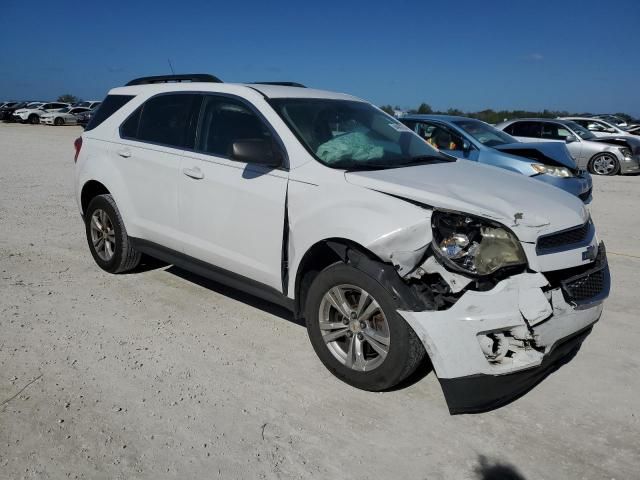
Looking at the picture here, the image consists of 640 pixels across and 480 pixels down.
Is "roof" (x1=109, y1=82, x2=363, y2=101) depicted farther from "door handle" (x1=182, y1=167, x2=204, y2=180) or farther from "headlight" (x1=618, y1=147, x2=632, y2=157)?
"headlight" (x1=618, y1=147, x2=632, y2=157)

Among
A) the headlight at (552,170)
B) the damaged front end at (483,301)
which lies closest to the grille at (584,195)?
the headlight at (552,170)

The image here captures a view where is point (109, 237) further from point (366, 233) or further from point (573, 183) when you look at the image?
point (573, 183)

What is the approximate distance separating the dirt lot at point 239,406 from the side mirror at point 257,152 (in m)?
1.33

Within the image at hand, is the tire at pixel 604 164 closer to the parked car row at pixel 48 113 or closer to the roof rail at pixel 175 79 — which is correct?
the roof rail at pixel 175 79

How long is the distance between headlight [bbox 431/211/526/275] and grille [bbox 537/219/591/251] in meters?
0.18

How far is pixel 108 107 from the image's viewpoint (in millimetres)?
5348

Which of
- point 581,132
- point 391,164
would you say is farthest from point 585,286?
point 581,132

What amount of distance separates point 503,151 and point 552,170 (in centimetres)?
84

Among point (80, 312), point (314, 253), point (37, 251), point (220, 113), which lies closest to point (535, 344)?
point (314, 253)

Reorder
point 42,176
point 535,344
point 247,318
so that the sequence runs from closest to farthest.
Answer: point 535,344 → point 247,318 → point 42,176

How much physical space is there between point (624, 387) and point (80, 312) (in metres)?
4.05

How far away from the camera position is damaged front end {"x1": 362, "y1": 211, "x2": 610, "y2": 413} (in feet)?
9.44

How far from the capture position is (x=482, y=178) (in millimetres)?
3732

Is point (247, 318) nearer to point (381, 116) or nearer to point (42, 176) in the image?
point (381, 116)
